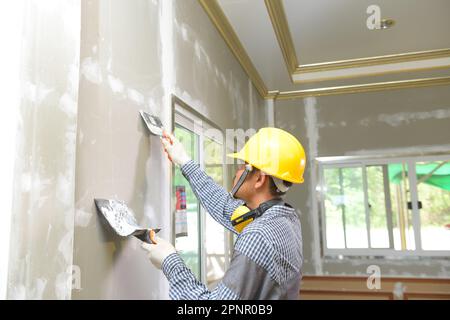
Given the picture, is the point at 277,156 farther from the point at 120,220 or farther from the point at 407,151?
the point at 407,151

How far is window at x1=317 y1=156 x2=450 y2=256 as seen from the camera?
4191mm

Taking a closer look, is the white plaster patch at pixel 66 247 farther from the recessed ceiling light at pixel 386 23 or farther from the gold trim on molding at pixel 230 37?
the recessed ceiling light at pixel 386 23

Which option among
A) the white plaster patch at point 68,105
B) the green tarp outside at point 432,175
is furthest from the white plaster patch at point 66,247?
the green tarp outside at point 432,175

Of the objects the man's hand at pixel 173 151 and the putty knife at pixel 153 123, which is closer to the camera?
the putty knife at pixel 153 123

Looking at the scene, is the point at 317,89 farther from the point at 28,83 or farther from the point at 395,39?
the point at 28,83

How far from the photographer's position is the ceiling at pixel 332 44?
293 cm

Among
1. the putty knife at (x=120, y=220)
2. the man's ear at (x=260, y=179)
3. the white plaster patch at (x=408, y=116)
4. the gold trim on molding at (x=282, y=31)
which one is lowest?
the putty knife at (x=120, y=220)

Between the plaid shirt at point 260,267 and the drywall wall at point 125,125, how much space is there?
0.28m

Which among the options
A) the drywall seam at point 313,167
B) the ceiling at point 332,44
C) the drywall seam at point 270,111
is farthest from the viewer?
the drywall seam at point 270,111

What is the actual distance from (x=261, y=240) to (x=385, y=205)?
3.75 meters

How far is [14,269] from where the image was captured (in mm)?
864

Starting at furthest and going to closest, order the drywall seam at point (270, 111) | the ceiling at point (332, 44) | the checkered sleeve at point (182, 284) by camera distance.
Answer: the drywall seam at point (270, 111)
the ceiling at point (332, 44)
the checkered sleeve at point (182, 284)

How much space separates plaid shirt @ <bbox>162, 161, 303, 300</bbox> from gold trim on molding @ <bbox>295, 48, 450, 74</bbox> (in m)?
3.26

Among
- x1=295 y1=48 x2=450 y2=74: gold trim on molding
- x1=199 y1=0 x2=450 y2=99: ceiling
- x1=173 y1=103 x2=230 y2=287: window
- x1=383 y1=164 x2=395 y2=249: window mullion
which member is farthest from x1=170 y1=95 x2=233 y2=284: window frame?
x1=383 y1=164 x2=395 y2=249: window mullion
